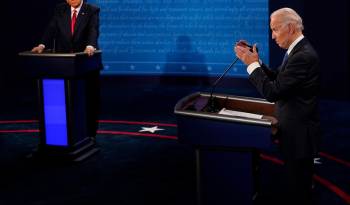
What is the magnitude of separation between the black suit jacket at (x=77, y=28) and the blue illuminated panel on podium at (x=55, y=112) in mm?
407

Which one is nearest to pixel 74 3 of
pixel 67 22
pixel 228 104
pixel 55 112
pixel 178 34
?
pixel 67 22

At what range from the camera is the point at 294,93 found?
282 cm

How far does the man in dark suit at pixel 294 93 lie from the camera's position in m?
2.78

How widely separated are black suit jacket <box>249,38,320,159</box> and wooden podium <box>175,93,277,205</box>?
10 centimetres

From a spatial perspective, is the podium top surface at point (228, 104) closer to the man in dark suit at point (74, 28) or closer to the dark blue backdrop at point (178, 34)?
the man in dark suit at point (74, 28)

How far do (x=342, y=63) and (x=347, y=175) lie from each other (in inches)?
130

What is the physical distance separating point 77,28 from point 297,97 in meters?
2.79

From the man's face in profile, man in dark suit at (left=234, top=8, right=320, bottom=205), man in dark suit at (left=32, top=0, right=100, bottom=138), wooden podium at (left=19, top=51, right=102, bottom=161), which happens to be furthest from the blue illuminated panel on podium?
man in dark suit at (left=234, top=8, right=320, bottom=205)

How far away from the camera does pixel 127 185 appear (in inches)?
170

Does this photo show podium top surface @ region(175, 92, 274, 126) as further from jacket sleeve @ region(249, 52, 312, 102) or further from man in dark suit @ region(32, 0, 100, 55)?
man in dark suit @ region(32, 0, 100, 55)

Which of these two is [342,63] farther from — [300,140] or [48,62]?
[300,140]

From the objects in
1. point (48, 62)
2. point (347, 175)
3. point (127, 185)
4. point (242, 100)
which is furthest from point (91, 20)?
point (347, 175)

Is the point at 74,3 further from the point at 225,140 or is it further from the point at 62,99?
the point at 225,140

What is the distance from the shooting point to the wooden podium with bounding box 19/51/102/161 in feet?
15.6
